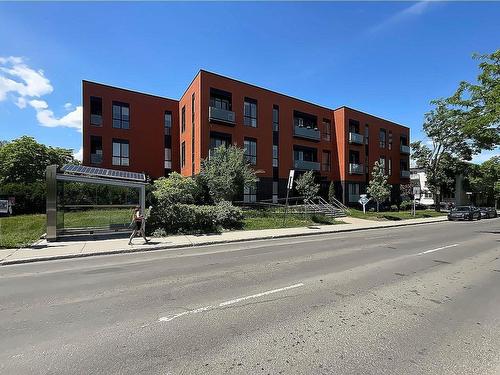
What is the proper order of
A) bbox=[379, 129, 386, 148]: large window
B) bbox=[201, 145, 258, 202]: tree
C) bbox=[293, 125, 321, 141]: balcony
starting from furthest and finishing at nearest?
bbox=[379, 129, 386, 148]: large window → bbox=[293, 125, 321, 141]: balcony → bbox=[201, 145, 258, 202]: tree

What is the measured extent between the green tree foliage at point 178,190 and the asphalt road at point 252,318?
14224mm

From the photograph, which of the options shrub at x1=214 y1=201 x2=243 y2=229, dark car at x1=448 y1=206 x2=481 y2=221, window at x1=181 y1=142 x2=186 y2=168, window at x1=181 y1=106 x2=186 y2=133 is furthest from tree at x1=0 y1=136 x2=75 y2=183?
dark car at x1=448 y1=206 x2=481 y2=221

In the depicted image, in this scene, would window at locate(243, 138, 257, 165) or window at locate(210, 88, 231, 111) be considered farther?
window at locate(243, 138, 257, 165)

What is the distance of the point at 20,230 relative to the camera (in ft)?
53.3

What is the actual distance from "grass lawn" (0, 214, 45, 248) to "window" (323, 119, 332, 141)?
102ft

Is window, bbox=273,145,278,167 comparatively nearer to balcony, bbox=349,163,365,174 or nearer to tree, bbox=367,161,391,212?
tree, bbox=367,161,391,212

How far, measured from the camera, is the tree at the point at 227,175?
2302cm

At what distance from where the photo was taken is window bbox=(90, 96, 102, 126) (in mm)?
32156

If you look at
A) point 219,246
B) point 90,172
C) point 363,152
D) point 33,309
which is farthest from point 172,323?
point 363,152

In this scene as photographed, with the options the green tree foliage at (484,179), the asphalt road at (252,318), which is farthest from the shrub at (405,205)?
the asphalt road at (252,318)

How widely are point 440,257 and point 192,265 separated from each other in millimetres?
7646

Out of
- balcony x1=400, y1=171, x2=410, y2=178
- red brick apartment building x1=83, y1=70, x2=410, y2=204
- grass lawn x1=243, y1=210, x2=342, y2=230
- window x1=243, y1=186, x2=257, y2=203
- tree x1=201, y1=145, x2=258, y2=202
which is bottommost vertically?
grass lawn x1=243, y1=210, x2=342, y2=230

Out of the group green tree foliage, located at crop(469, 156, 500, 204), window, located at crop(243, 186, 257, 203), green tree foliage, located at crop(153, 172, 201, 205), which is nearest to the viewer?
green tree foliage, located at crop(153, 172, 201, 205)

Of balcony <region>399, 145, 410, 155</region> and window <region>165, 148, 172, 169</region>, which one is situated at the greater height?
balcony <region>399, 145, 410, 155</region>
